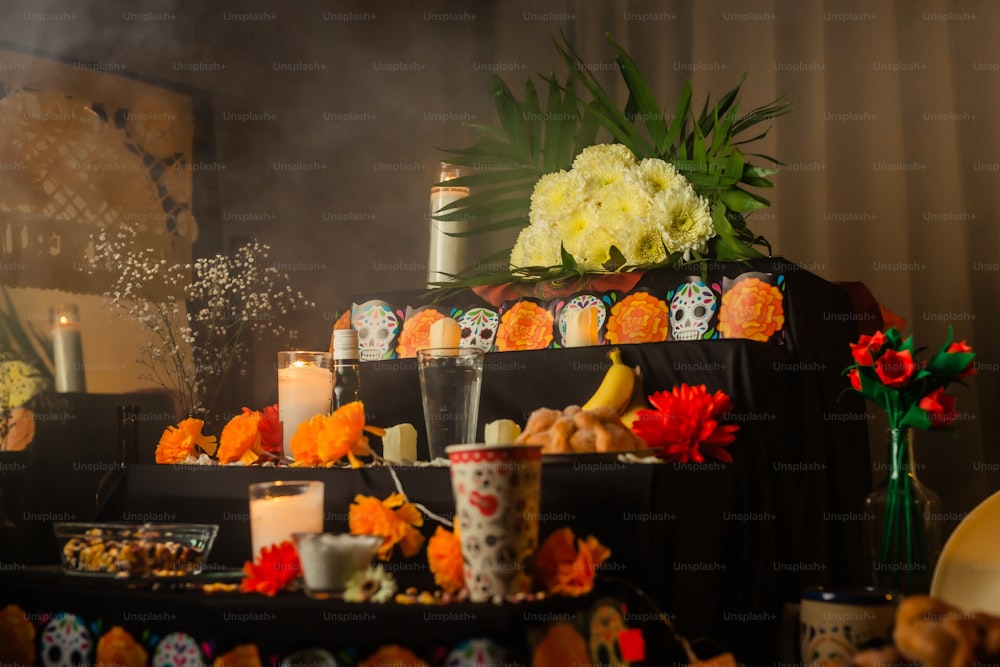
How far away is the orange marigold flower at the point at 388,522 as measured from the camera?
1.46m

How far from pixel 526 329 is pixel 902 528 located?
30.7 inches

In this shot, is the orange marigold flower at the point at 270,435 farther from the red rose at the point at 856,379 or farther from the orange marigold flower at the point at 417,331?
the red rose at the point at 856,379

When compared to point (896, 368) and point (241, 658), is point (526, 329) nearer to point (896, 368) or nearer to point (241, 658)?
point (896, 368)

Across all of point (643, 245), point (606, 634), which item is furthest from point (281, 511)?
point (643, 245)

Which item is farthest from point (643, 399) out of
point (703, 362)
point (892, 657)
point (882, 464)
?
point (882, 464)

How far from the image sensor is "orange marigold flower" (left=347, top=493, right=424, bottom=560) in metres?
1.46

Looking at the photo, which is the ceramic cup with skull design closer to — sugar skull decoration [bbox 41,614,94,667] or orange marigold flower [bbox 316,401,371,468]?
A: orange marigold flower [bbox 316,401,371,468]

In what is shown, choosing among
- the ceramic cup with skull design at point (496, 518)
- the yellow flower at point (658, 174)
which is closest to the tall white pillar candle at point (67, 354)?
the yellow flower at point (658, 174)

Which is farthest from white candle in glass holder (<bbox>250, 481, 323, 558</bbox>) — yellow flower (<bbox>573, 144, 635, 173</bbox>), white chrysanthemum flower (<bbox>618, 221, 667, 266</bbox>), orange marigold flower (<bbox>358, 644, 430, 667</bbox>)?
yellow flower (<bbox>573, 144, 635, 173</bbox>)

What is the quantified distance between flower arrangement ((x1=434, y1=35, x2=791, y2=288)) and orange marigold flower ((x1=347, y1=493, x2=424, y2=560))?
658 mm

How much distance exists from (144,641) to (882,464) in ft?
6.85

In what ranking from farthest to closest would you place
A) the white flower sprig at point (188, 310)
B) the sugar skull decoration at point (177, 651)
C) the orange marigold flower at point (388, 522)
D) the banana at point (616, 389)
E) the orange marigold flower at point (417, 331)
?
1. the white flower sprig at point (188, 310)
2. the orange marigold flower at point (417, 331)
3. the banana at point (616, 389)
4. the orange marigold flower at point (388, 522)
5. the sugar skull decoration at point (177, 651)

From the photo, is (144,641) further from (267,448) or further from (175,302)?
(175,302)

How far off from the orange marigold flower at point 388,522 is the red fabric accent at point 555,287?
0.64 meters
